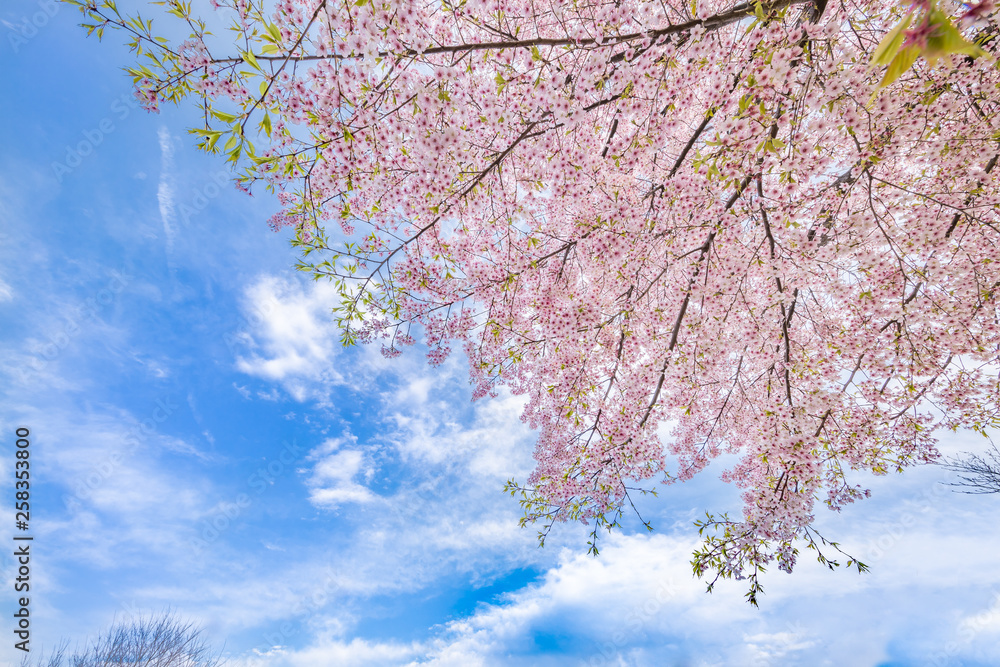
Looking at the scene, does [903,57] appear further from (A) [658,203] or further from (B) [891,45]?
(A) [658,203]

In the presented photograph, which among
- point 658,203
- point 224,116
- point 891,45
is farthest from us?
point 658,203

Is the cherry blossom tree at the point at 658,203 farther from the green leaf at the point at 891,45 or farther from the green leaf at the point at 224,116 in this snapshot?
the green leaf at the point at 891,45

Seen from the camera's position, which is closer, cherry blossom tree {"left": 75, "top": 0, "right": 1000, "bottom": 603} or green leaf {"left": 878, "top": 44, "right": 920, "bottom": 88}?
green leaf {"left": 878, "top": 44, "right": 920, "bottom": 88}

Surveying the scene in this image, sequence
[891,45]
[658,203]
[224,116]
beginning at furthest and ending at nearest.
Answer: [658,203] < [224,116] < [891,45]

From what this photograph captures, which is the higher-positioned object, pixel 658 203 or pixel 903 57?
pixel 658 203

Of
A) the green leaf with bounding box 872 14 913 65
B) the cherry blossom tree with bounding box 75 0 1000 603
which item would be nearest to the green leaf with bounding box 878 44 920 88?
the green leaf with bounding box 872 14 913 65

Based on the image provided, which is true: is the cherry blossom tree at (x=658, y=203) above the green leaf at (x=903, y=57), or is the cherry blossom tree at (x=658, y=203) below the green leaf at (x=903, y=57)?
above

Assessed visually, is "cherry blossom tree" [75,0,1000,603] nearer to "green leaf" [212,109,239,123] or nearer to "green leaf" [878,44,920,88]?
"green leaf" [212,109,239,123]

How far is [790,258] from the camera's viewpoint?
412 centimetres

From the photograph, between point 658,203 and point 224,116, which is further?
point 658,203

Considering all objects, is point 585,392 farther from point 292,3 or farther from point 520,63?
point 292,3

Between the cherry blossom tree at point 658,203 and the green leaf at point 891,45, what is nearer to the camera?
the green leaf at point 891,45

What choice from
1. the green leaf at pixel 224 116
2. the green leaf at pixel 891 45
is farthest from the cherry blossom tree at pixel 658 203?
the green leaf at pixel 891 45

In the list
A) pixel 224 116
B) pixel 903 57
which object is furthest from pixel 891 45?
pixel 224 116
